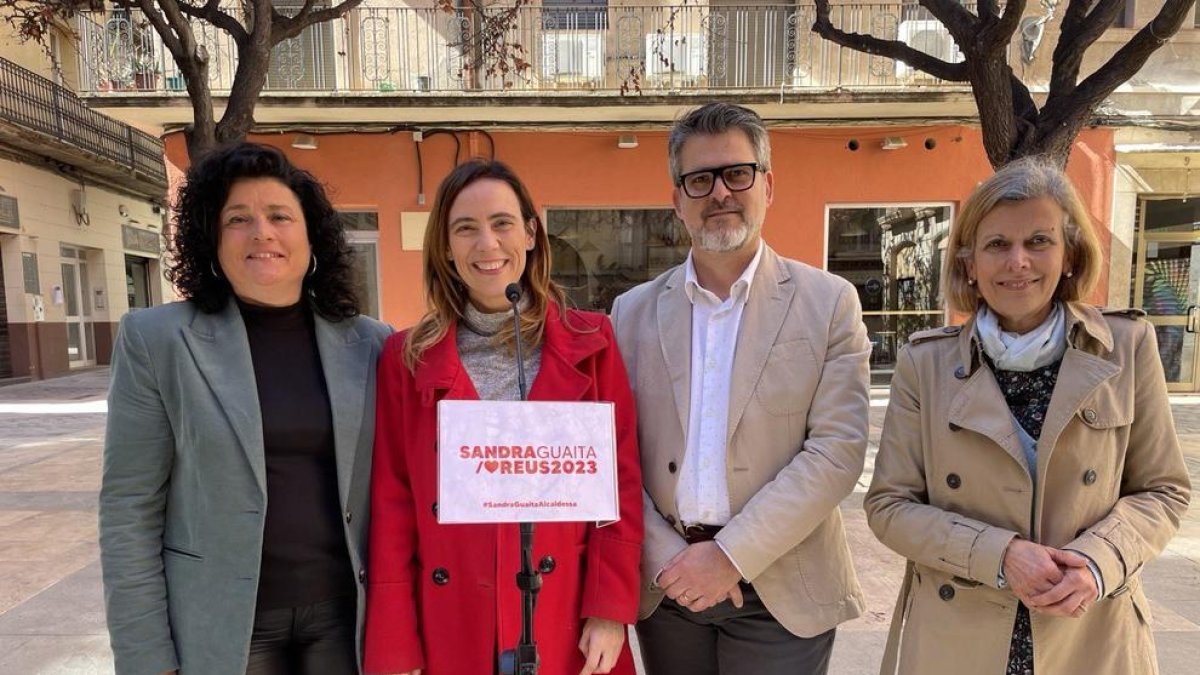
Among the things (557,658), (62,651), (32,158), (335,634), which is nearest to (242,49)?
(62,651)

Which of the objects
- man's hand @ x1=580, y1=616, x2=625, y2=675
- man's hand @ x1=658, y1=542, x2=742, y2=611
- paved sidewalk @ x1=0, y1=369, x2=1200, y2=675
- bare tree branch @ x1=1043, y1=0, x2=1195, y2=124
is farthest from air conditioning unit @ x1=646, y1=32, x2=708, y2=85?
man's hand @ x1=580, y1=616, x2=625, y2=675

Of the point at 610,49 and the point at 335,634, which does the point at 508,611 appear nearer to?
the point at 335,634

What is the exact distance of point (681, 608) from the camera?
1.85 metres

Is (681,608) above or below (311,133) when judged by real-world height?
below

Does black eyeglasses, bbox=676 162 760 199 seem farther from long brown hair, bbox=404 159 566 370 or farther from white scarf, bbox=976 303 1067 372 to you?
white scarf, bbox=976 303 1067 372

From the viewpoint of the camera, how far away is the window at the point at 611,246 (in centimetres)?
939

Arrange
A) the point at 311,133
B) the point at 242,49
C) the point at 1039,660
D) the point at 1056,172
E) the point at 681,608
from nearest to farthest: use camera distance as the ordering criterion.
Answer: the point at 1039,660 → the point at 1056,172 → the point at 681,608 → the point at 242,49 → the point at 311,133

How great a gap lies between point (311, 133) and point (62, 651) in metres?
7.28

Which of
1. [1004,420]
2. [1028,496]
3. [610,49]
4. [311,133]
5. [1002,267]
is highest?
[610,49]

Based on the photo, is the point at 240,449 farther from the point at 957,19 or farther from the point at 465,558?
the point at 957,19

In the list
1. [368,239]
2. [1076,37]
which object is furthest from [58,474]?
[1076,37]

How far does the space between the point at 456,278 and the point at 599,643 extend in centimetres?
100

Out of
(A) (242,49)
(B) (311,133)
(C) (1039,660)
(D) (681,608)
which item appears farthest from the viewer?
(B) (311,133)

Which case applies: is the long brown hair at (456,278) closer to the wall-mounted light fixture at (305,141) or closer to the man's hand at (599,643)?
the man's hand at (599,643)
